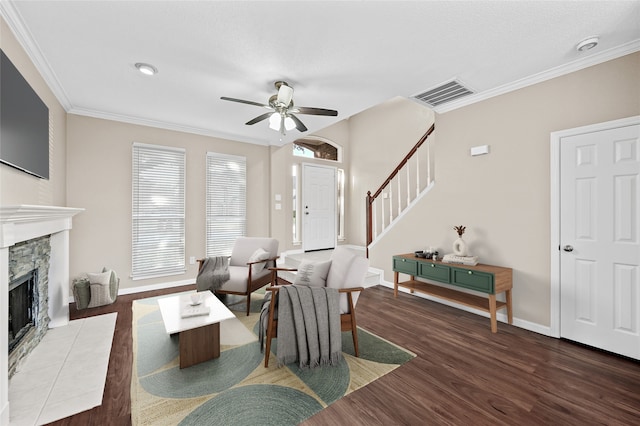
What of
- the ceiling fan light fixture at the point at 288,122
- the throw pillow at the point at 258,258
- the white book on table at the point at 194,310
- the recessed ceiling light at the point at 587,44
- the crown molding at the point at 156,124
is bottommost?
the white book on table at the point at 194,310

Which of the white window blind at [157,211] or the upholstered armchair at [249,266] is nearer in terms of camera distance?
the upholstered armchair at [249,266]

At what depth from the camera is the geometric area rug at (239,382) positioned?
5.64ft

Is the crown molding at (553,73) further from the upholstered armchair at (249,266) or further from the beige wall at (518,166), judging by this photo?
the upholstered armchair at (249,266)

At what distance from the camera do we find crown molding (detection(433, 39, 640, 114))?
240 cm

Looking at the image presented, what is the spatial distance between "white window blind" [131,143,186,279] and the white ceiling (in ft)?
3.61

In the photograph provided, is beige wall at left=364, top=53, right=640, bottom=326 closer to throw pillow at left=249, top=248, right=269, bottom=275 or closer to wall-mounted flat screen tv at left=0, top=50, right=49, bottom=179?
throw pillow at left=249, top=248, right=269, bottom=275

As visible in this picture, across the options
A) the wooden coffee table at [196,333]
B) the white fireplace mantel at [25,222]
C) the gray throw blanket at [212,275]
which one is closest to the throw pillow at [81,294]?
the white fireplace mantel at [25,222]

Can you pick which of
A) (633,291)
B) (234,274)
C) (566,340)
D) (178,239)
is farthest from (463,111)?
(178,239)

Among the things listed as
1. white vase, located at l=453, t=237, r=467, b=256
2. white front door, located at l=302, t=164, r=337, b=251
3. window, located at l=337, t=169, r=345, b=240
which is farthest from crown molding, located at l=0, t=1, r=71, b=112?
window, located at l=337, t=169, r=345, b=240

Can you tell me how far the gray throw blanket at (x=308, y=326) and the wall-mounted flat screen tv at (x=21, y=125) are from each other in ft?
7.48

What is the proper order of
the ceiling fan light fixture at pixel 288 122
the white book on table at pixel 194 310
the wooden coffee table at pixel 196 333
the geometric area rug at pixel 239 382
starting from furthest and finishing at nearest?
the ceiling fan light fixture at pixel 288 122 < the white book on table at pixel 194 310 < the wooden coffee table at pixel 196 333 < the geometric area rug at pixel 239 382

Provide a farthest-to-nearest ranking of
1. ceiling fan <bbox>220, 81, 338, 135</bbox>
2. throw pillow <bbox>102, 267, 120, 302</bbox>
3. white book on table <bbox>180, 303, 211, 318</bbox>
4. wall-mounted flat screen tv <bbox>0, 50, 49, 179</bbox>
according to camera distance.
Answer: throw pillow <bbox>102, 267, 120, 302</bbox> → ceiling fan <bbox>220, 81, 338, 135</bbox> → white book on table <bbox>180, 303, 211, 318</bbox> → wall-mounted flat screen tv <bbox>0, 50, 49, 179</bbox>

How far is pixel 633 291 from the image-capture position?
2381 millimetres

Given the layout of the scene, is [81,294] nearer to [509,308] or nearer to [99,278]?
[99,278]
